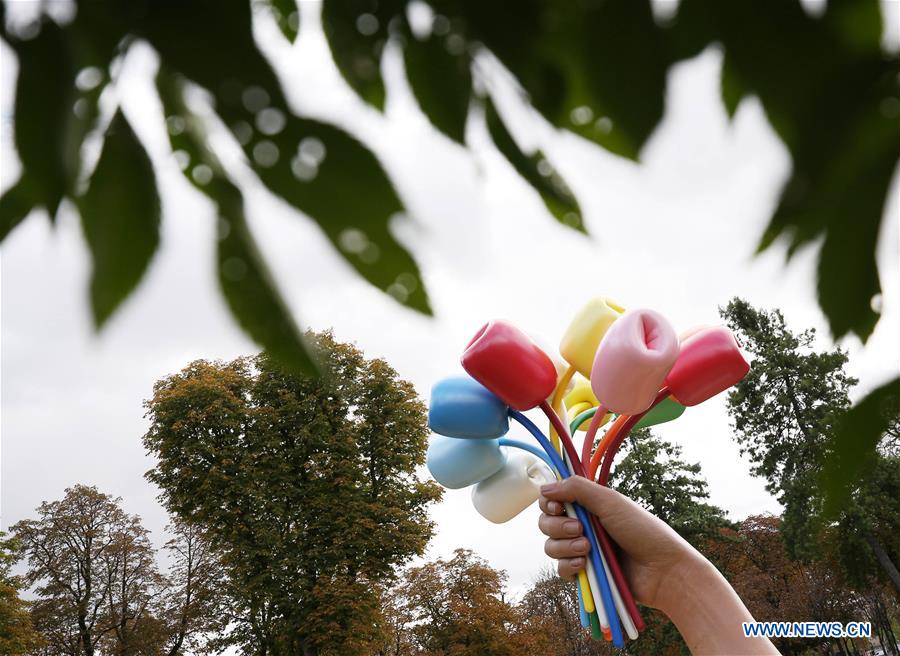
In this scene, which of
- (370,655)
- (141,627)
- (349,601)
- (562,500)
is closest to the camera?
(562,500)

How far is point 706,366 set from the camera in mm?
4586

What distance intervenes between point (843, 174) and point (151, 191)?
47 cm

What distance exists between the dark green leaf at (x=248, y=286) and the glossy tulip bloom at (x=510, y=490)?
17.2ft

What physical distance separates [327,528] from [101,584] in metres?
9.82

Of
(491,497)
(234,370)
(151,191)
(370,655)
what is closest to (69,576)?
(234,370)

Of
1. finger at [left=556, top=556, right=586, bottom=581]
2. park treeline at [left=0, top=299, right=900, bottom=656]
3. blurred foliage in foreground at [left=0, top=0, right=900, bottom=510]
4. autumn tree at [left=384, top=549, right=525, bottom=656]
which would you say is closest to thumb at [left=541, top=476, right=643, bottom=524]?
finger at [left=556, top=556, right=586, bottom=581]

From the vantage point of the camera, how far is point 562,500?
445 centimetres

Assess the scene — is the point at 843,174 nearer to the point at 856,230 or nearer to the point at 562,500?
the point at 856,230

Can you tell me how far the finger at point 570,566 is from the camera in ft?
14.3

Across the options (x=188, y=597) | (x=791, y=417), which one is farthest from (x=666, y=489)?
(x=188, y=597)

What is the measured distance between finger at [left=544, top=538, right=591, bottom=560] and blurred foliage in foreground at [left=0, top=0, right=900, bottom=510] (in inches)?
162

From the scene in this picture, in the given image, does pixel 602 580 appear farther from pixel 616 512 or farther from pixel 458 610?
pixel 458 610

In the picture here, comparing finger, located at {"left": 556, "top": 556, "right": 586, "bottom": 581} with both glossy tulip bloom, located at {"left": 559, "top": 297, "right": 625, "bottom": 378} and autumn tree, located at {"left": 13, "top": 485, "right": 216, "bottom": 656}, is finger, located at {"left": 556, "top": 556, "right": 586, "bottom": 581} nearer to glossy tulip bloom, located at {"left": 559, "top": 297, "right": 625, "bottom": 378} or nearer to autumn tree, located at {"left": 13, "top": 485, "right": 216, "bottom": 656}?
glossy tulip bloom, located at {"left": 559, "top": 297, "right": 625, "bottom": 378}

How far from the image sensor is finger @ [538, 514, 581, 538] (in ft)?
14.3
